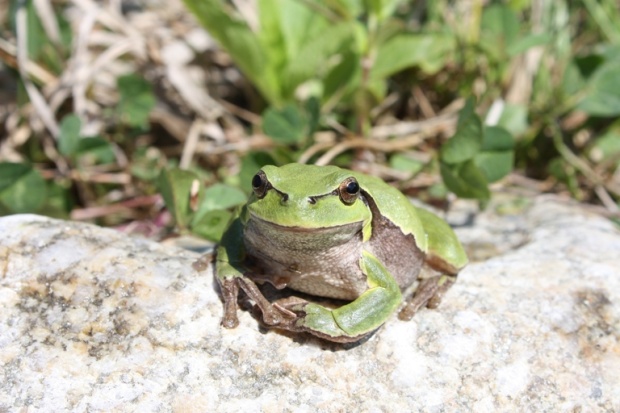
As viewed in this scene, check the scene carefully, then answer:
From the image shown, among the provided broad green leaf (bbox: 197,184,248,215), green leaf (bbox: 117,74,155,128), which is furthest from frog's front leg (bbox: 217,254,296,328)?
green leaf (bbox: 117,74,155,128)

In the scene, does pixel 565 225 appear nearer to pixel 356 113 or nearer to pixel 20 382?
pixel 356 113

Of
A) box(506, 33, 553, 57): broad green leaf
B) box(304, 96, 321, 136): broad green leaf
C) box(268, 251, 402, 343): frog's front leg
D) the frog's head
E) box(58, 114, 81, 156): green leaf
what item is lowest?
box(58, 114, 81, 156): green leaf

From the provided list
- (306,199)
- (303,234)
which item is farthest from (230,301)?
(306,199)

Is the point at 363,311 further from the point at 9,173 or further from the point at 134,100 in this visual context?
the point at 134,100

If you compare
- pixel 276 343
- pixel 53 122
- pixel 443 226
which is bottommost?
pixel 53 122

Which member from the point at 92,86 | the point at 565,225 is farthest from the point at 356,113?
the point at 92,86

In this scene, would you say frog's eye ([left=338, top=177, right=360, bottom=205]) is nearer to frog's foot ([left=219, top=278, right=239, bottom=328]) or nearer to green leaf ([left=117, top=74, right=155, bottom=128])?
frog's foot ([left=219, top=278, right=239, bottom=328])

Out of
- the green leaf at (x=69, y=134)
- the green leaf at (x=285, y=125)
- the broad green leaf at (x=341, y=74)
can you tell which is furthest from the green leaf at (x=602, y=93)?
the green leaf at (x=69, y=134)

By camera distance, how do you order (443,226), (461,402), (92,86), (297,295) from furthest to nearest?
(92,86)
(443,226)
(297,295)
(461,402)
